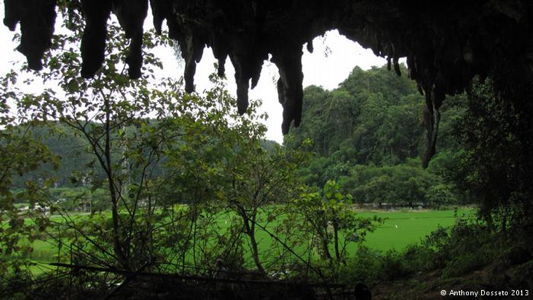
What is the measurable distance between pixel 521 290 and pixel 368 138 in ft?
147

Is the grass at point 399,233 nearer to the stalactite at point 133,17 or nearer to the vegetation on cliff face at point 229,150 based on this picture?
the vegetation on cliff face at point 229,150

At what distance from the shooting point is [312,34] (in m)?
3.63

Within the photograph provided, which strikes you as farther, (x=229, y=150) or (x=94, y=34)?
(x=229, y=150)

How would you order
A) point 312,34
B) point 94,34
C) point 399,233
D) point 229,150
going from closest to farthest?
point 94,34 → point 312,34 → point 229,150 → point 399,233

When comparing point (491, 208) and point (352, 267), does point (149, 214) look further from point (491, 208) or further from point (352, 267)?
point (491, 208)

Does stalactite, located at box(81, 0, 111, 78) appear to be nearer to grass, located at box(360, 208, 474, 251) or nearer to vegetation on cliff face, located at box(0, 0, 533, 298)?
vegetation on cliff face, located at box(0, 0, 533, 298)

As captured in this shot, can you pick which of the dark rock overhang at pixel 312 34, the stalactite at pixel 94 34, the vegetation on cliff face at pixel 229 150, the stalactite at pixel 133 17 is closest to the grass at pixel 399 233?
the vegetation on cliff face at pixel 229 150

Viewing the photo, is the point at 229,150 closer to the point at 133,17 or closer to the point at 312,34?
the point at 312,34

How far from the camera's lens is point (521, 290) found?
341cm

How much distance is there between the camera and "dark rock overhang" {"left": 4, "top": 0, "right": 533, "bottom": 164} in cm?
225

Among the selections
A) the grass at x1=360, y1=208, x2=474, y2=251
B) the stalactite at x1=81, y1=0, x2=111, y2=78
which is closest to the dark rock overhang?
the stalactite at x1=81, y1=0, x2=111, y2=78

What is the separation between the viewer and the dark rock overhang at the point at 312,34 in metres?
2.25

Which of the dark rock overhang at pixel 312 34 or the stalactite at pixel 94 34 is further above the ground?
the dark rock overhang at pixel 312 34

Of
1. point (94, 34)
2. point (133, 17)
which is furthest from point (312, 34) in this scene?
point (94, 34)
